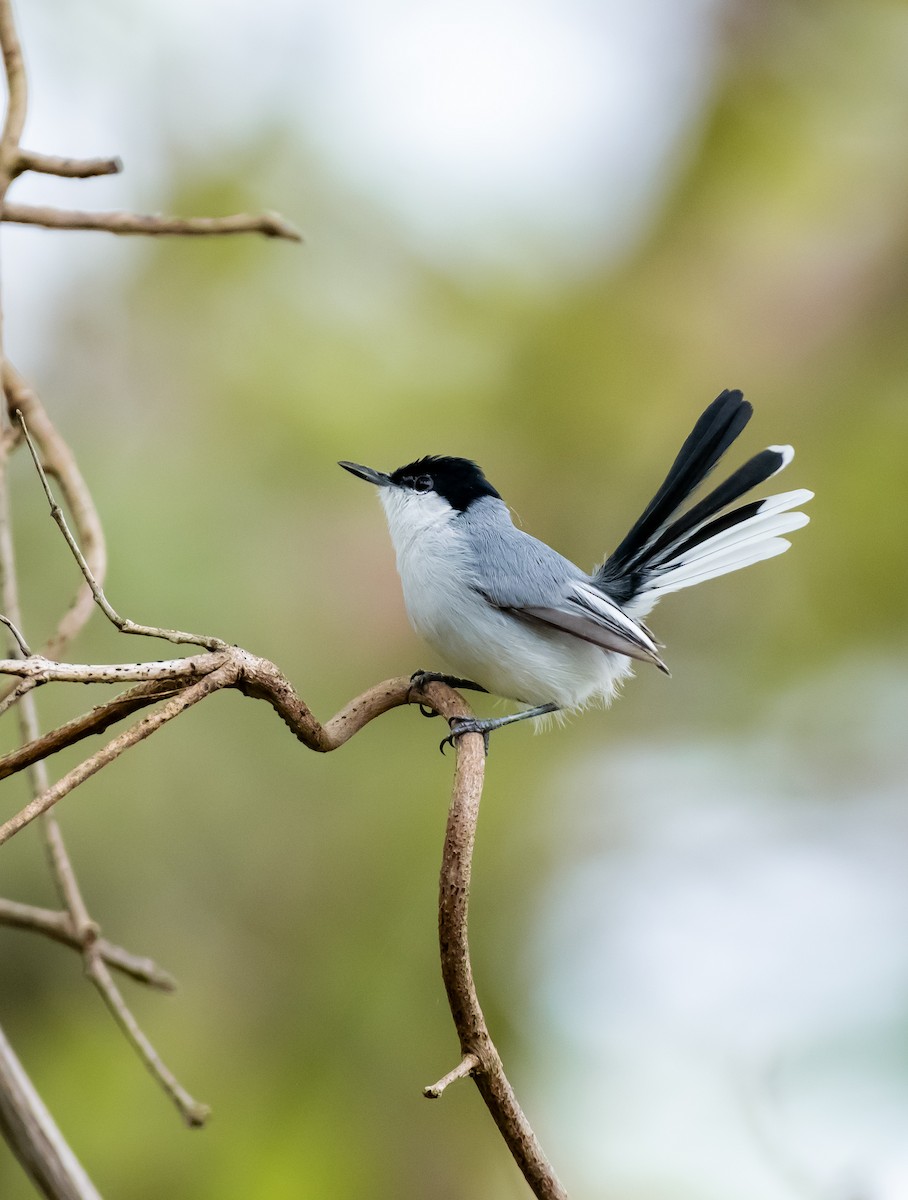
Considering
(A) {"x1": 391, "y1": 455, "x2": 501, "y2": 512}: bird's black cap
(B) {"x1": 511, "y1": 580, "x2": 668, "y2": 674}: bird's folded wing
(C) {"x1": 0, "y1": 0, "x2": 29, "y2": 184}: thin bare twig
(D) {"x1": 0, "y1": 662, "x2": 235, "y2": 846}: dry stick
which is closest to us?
(D) {"x1": 0, "y1": 662, "x2": 235, "y2": 846}: dry stick

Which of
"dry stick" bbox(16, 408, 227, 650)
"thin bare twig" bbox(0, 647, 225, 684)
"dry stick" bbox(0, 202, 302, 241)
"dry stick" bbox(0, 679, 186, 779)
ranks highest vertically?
"dry stick" bbox(0, 202, 302, 241)

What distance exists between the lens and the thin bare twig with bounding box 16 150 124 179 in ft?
2.97

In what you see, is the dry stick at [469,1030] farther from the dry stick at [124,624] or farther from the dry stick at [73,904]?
the dry stick at [73,904]

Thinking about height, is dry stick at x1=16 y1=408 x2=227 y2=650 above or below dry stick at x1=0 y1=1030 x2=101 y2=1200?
above

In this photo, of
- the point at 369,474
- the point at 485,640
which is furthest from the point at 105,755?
the point at 369,474

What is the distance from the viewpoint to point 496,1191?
241 cm

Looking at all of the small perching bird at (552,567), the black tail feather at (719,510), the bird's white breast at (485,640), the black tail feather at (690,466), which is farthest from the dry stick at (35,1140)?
the black tail feather at (719,510)

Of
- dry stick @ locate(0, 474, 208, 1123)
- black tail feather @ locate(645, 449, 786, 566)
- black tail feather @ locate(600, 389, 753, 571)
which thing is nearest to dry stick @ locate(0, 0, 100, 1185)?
dry stick @ locate(0, 474, 208, 1123)

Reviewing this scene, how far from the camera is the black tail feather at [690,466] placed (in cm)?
146

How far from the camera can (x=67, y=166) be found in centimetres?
92

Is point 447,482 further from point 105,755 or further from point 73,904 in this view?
point 105,755

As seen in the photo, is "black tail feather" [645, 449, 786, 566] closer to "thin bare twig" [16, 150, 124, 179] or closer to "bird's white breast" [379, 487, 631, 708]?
"bird's white breast" [379, 487, 631, 708]

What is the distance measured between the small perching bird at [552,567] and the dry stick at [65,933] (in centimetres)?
47

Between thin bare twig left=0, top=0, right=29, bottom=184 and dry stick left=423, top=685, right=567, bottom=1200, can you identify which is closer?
dry stick left=423, top=685, right=567, bottom=1200
